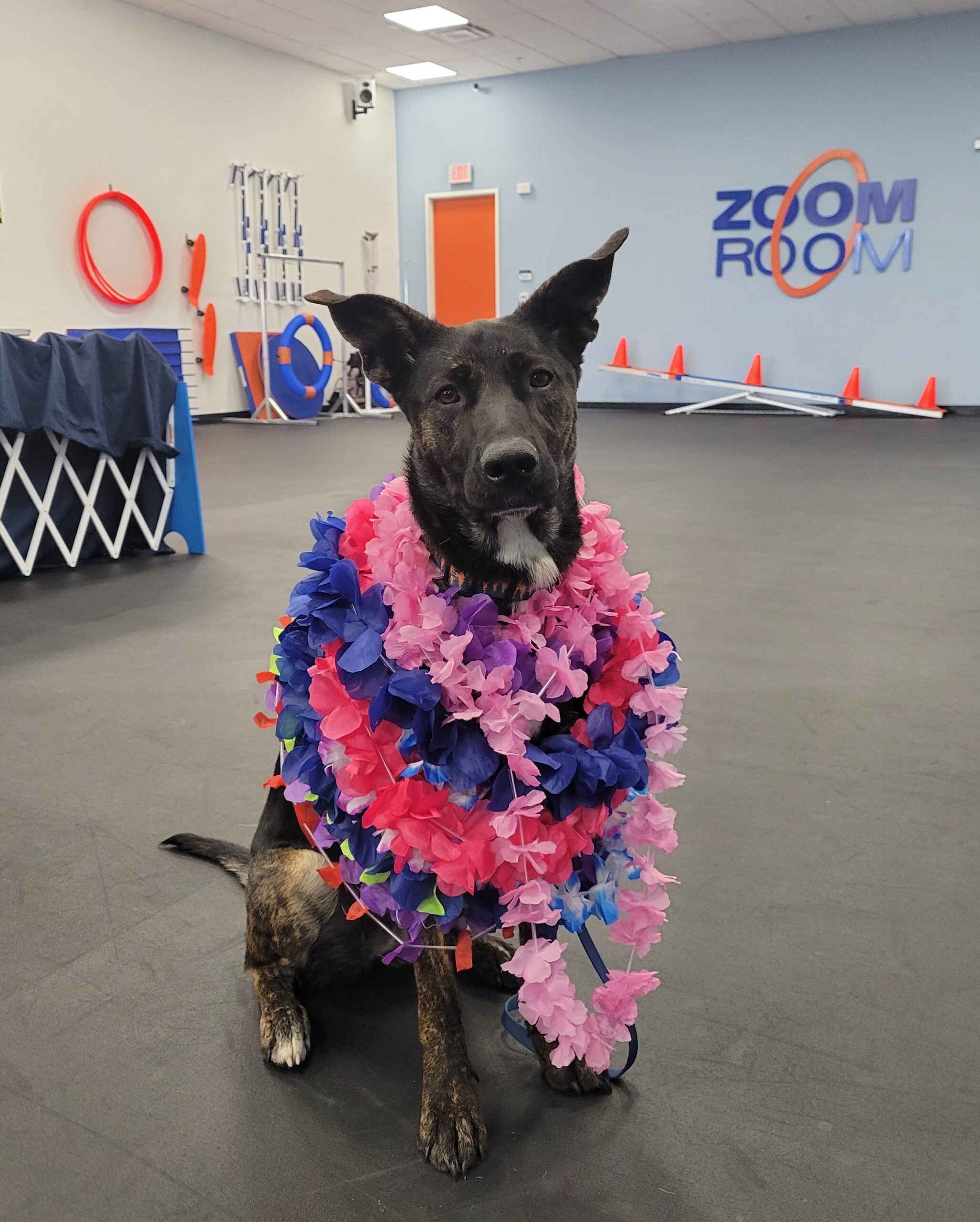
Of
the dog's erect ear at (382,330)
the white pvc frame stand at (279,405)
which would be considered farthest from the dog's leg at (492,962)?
the white pvc frame stand at (279,405)

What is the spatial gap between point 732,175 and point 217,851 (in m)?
11.4

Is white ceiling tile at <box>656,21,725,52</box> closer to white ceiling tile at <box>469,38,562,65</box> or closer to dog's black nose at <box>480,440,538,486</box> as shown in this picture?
white ceiling tile at <box>469,38,562,65</box>

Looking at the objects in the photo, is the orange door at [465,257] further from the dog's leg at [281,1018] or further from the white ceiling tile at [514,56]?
the dog's leg at [281,1018]

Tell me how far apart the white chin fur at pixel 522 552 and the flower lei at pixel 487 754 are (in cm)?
3

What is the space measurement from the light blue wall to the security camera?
982mm

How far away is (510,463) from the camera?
1384 millimetres

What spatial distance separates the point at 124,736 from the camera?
2.67 meters

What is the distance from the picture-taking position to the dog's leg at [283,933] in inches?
59.0

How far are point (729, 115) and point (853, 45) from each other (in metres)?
1.42

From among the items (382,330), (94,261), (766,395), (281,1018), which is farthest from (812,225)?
(281,1018)

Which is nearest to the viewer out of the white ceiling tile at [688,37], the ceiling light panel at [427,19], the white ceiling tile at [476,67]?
the ceiling light panel at [427,19]

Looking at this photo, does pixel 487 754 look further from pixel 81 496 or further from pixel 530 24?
pixel 530 24

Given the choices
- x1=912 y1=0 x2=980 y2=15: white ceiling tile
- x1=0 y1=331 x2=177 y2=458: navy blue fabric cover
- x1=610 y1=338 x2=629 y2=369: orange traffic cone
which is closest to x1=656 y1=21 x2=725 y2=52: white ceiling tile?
x1=912 y1=0 x2=980 y2=15: white ceiling tile

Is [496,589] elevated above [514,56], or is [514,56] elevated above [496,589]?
[514,56]
